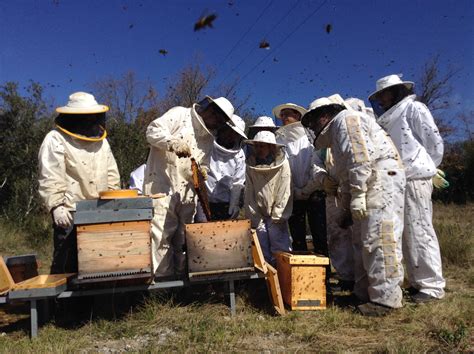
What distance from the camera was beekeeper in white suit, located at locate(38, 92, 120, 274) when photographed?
3.96m

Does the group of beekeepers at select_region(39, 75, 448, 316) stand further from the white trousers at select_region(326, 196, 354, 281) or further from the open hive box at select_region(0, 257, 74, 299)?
the open hive box at select_region(0, 257, 74, 299)

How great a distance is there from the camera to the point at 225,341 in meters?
3.38

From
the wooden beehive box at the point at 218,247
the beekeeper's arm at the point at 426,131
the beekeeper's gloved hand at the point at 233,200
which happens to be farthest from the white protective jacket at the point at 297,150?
the wooden beehive box at the point at 218,247

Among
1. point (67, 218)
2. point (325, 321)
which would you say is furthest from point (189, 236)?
point (325, 321)

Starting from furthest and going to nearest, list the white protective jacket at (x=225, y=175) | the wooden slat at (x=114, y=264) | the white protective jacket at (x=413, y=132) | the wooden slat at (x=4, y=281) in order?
the white protective jacket at (x=225, y=175), the white protective jacket at (x=413, y=132), the wooden slat at (x=4, y=281), the wooden slat at (x=114, y=264)

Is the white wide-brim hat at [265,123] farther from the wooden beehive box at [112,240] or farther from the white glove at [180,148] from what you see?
the wooden beehive box at [112,240]

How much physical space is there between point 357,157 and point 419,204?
91 centimetres

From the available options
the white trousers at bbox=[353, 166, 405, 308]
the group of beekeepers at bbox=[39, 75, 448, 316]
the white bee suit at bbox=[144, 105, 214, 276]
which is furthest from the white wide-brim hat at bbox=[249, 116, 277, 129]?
the white trousers at bbox=[353, 166, 405, 308]

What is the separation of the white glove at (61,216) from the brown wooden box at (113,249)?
48 cm

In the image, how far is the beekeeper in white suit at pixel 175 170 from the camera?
457 cm

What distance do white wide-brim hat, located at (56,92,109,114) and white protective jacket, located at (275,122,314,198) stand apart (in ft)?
8.18

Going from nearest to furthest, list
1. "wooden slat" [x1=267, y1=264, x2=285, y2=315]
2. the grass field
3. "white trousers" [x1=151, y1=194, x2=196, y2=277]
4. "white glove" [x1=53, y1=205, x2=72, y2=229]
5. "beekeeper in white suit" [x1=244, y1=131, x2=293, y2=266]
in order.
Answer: the grass field, "white glove" [x1=53, y1=205, x2=72, y2=229], "wooden slat" [x1=267, y1=264, x2=285, y2=315], "white trousers" [x1=151, y1=194, x2=196, y2=277], "beekeeper in white suit" [x1=244, y1=131, x2=293, y2=266]

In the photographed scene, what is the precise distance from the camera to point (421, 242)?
14.0 ft

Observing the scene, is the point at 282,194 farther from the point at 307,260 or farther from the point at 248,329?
the point at 248,329
